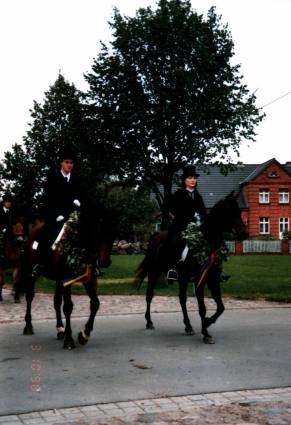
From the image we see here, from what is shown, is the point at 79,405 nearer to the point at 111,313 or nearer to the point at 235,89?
the point at 111,313

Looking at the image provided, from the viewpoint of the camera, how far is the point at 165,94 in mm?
23062

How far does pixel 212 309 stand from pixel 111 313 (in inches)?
95.0

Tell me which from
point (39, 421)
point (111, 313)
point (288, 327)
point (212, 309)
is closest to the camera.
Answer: point (39, 421)

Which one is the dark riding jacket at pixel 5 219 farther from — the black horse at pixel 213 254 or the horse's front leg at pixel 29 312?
the black horse at pixel 213 254

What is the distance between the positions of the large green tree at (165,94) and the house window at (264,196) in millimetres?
47271

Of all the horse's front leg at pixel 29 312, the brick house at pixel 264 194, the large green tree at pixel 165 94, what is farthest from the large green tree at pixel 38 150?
the horse's front leg at pixel 29 312

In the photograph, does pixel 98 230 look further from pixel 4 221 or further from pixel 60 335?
pixel 4 221

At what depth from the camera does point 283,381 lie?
7.08 metres

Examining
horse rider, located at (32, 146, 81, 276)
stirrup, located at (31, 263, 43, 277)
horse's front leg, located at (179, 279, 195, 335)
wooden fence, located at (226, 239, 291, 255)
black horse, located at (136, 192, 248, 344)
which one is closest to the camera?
horse rider, located at (32, 146, 81, 276)

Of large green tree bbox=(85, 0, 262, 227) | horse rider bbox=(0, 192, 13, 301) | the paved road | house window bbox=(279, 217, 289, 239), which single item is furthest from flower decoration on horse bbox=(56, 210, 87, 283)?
house window bbox=(279, 217, 289, 239)

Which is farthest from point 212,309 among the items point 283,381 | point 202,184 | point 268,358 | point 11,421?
point 202,184

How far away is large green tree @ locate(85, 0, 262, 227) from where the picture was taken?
23.4m

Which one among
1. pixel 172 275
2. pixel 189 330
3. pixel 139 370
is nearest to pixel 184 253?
pixel 172 275

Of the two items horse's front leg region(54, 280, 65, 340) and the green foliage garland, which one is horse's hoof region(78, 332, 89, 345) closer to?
horse's front leg region(54, 280, 65, 340)
